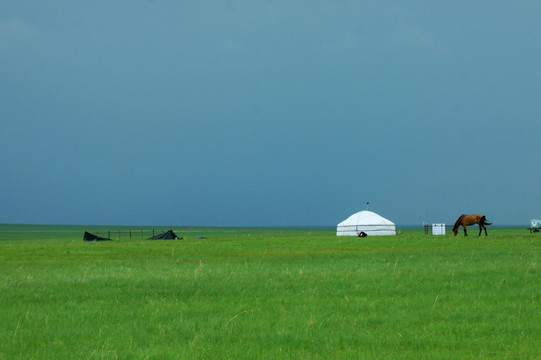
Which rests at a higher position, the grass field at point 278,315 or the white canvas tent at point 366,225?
the white canvas tent at point 366,225

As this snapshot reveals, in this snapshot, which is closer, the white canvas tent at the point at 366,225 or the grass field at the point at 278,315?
the grass field at the point at 278,315

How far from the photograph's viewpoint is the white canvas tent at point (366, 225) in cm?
8094

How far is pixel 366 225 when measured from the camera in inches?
3189

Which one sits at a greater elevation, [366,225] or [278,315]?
[366,225]

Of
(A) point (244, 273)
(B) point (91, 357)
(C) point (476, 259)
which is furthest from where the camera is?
(C) point (476, 259)

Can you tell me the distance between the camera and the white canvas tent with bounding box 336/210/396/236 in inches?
3187

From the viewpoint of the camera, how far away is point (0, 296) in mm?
20000

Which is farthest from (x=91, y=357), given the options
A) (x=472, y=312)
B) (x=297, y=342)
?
(x=472, y=312)

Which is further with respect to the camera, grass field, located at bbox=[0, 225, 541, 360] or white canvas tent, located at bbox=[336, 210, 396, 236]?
white canvas tent, located at bbox=[336, 210, 396, 236]

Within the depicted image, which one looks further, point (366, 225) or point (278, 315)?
point (366, 225)

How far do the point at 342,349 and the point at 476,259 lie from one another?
22.3 m

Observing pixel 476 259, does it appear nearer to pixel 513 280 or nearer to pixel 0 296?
pixel 513 280

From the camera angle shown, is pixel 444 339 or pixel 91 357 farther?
pixel 444 339

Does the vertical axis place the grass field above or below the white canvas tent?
below
